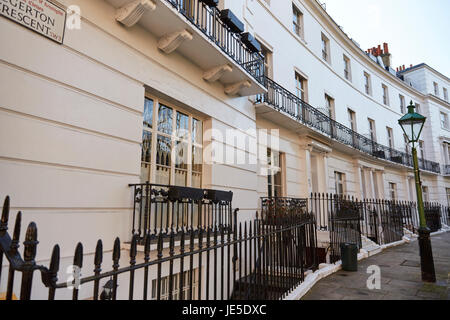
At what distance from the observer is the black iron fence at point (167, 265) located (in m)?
1.60

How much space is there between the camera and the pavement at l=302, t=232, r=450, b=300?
17.4 ft

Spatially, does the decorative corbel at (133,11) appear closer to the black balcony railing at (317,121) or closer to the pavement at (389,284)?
the black balcony railing at (317,121)

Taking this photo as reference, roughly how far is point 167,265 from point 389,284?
492 cm

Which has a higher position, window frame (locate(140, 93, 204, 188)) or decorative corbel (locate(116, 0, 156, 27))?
decorative corbel (locate(116, 0, 156, 27))

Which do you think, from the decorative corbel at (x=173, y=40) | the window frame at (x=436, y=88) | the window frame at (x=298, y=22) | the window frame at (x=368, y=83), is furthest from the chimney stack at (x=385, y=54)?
the decorative corbel at (x=173, y=40)

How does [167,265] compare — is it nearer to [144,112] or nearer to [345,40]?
[144,112]

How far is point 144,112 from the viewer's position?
576 centimetres

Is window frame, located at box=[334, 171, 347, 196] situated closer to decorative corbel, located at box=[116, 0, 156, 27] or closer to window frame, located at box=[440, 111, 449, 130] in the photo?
decorative corbel, located at box=[116, 0, 156, 27]

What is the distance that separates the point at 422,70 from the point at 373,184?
59.0 feet

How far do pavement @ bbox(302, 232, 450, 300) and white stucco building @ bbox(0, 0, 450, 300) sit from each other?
2.93 meters

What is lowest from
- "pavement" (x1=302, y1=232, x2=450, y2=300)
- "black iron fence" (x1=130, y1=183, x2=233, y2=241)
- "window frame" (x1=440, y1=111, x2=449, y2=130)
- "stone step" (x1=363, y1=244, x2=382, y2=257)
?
"pavement" (x1=302, y1=232, x2=450, y2=300)

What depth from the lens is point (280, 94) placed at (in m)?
10.7

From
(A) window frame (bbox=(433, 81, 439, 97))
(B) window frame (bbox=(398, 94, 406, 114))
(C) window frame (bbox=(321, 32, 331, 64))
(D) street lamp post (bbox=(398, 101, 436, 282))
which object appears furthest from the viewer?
(A) window frame (bbox=(433, 81, 439, 97))

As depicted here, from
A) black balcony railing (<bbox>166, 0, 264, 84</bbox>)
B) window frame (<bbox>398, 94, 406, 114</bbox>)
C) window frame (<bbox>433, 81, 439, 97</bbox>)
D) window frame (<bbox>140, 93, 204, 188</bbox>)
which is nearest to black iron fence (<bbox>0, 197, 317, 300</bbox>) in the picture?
window frame (<bbox>140, 93, 204, 188</bbox>)
